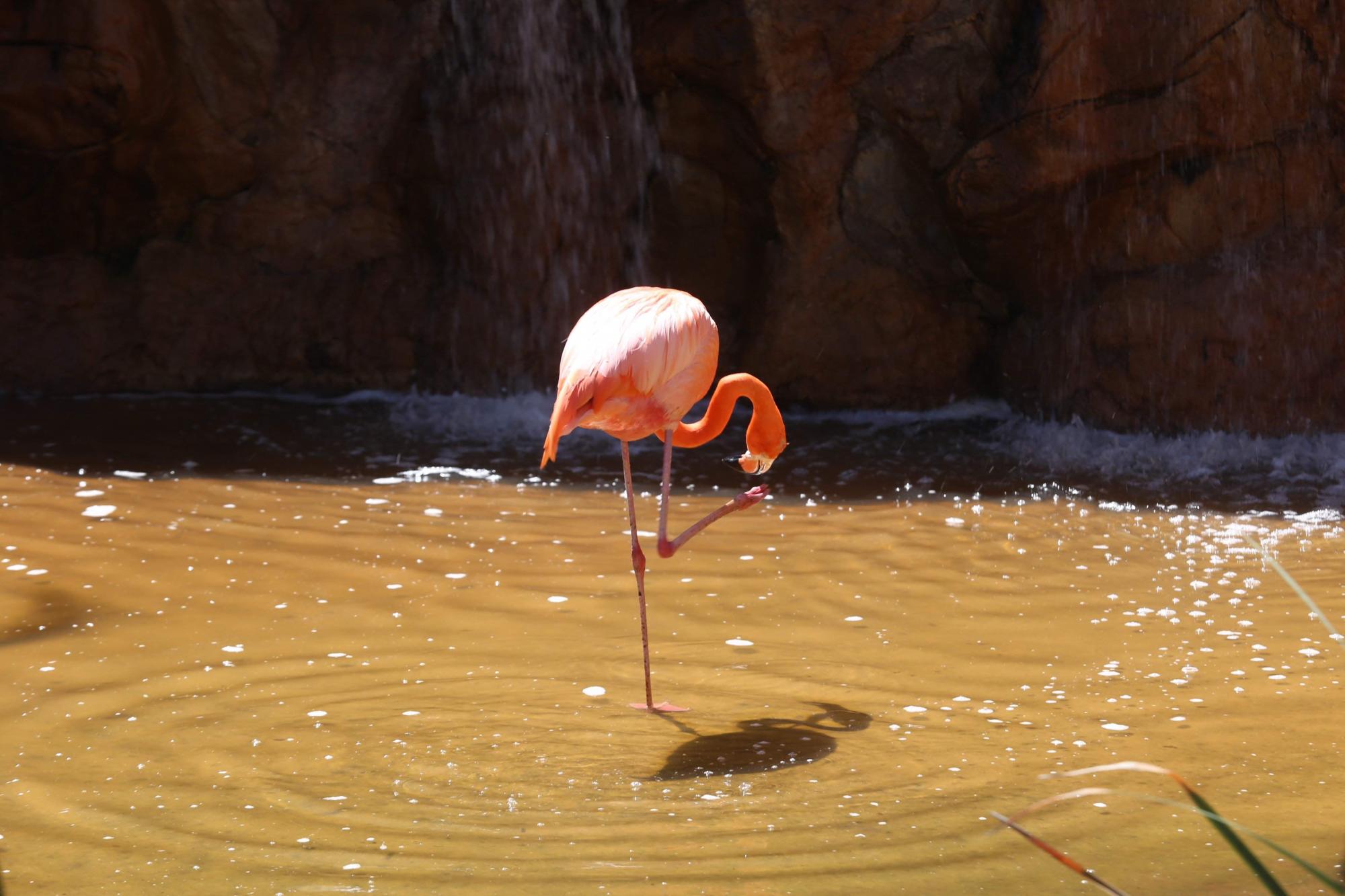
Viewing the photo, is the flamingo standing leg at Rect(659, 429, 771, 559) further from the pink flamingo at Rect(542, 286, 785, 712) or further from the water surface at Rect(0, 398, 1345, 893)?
the water surface at Rect(0, 398, 1345, 893)

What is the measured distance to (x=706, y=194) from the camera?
783cm

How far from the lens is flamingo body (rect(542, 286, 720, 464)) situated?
326 cm

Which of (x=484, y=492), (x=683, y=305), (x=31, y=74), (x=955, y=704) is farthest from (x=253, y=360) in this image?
(x=955, y=704)

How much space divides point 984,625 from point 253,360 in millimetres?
5473

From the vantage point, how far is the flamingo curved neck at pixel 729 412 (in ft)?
12.1

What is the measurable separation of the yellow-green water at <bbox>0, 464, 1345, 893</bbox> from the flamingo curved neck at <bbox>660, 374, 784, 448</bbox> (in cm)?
60

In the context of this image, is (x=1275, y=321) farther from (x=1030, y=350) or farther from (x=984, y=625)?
(x=984, y=625)

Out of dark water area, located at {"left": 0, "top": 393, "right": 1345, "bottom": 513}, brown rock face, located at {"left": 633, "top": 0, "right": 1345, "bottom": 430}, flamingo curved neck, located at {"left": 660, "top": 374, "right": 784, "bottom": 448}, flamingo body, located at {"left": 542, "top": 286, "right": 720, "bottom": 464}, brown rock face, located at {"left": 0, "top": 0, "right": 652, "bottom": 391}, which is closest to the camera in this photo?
flamingo body, located at {"left": 542, "top": 286, "right": 720, "bottom": 464}

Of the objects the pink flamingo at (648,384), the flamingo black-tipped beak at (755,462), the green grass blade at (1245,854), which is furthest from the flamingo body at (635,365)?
the green grass blade at (1245,854)

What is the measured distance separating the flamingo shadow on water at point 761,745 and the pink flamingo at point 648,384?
0.19 metres

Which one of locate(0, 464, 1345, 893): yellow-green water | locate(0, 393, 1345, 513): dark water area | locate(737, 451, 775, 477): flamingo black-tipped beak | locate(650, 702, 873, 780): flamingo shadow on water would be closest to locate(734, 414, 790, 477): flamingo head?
locate(737, 451, 775, 477): flamingo black-tipped beak

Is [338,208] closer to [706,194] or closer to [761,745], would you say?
[706,194]

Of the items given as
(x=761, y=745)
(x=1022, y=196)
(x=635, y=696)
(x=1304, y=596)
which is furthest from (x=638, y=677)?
(x=1022, y=196)

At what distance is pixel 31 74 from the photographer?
23.0 ft
